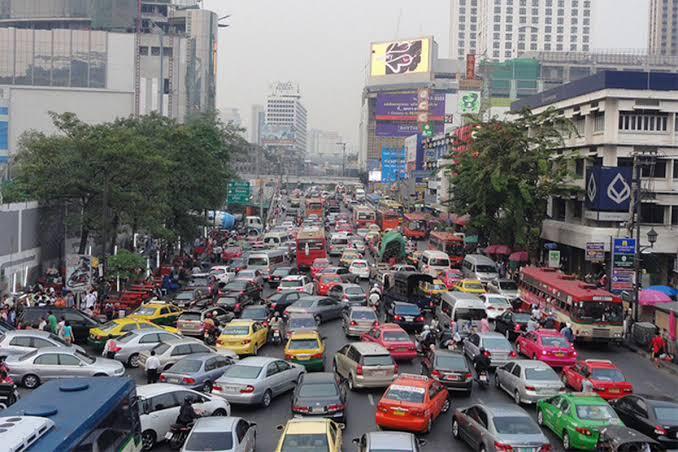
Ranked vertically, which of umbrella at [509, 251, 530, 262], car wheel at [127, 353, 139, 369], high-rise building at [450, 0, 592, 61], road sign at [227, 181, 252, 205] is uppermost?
high-rise building at [450, 0, 592, 61]

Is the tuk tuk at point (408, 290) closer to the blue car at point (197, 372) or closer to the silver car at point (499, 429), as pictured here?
the blue car at point (197, 372)

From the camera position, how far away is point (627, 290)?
35812 millimetres

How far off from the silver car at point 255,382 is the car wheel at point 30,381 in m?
5.47

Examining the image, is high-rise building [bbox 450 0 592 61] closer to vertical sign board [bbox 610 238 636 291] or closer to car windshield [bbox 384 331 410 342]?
vertical sign board [bbox 610 238 636 291]

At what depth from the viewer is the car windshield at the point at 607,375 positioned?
21.6 m

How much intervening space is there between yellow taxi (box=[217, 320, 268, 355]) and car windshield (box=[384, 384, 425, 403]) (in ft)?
30.4

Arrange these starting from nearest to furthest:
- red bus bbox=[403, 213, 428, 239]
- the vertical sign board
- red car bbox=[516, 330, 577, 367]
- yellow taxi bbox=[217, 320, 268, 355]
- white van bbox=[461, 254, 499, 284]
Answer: red car bbox=[516, 330, 577, 367]
yellow taxi bbox=[217, 320, 268, 355]
the vertical sign board
white van bbox=[461, 254, 499, 284]
red bus bbox=[403, 213, 428, 239]

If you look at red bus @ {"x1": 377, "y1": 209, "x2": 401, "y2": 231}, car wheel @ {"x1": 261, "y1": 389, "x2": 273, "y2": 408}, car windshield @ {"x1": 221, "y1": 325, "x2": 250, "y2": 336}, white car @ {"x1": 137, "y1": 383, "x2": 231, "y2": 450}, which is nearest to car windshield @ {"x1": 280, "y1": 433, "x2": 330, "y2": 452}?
white car @ {"x1": 137, "y1": 383, "x2": 231, "y2": 450}

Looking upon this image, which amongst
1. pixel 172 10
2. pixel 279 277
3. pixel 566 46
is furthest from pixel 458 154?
pixel 566 46

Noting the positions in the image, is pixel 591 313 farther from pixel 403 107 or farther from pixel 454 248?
pixel 403 107

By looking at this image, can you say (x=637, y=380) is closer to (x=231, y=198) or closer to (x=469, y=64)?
(x=231, y=198)

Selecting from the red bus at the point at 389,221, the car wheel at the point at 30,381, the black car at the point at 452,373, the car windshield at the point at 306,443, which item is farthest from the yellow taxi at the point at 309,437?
the red bus at the point at 389,221

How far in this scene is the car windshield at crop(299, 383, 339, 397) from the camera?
18531 mm

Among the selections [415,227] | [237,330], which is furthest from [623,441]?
[415,227]
